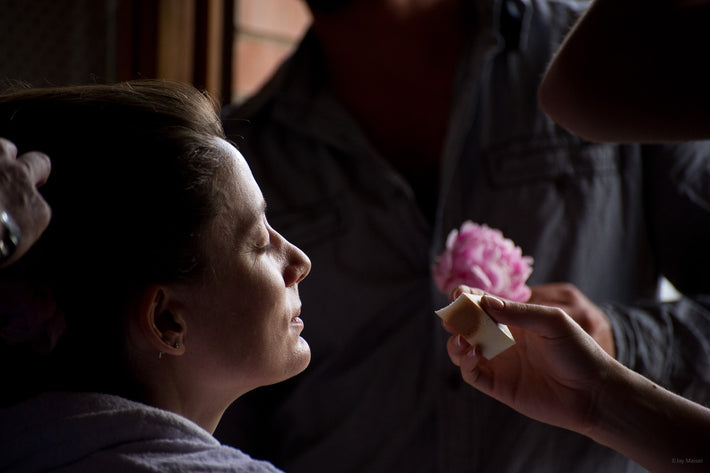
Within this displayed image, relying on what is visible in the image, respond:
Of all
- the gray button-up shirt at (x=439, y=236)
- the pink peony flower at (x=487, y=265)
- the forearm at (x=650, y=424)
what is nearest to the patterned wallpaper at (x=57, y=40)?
the gray button-up shirt at (x=439, y=236)

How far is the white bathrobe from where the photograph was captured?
625 mm

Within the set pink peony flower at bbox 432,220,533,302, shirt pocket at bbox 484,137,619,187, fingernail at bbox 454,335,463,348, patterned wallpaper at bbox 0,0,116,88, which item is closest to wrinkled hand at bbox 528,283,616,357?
pink peony flower at bbox 432,220,533,302

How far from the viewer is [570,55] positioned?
0.55m

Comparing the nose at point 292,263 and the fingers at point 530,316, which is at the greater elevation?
the fingers at point 530,316

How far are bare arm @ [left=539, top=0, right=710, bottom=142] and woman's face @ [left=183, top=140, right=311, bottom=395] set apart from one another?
0.35 meters

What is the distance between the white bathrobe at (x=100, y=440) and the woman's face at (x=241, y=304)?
0.08m

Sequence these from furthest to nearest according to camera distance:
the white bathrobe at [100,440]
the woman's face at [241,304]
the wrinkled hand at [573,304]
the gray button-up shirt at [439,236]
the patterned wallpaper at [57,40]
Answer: the patterned wallpaper at [57,40] < the gray button-up shirt at [439,236] < the wrinkled hand at [573,304] < the woman's face at [241,304] < the white bathrobe at [100,440]

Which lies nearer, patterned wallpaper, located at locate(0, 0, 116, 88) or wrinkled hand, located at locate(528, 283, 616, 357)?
wrinkled hand, located at locate(528, 283, 616, 357)

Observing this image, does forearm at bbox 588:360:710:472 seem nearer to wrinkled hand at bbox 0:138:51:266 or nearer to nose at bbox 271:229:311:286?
nose at bbox 271:229:311:286

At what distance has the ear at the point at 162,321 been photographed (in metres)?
0.70

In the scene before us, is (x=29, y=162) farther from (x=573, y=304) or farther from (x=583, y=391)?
(x=573, y=304)

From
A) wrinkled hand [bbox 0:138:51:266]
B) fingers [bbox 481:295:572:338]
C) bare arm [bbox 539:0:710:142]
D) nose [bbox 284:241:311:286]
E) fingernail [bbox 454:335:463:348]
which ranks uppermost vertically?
bare arm [bbox 539:0:710:142]

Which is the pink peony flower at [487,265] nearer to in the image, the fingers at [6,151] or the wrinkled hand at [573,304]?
the wrinkled hand at [573,304]

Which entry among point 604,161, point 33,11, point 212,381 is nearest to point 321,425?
point 212,381
